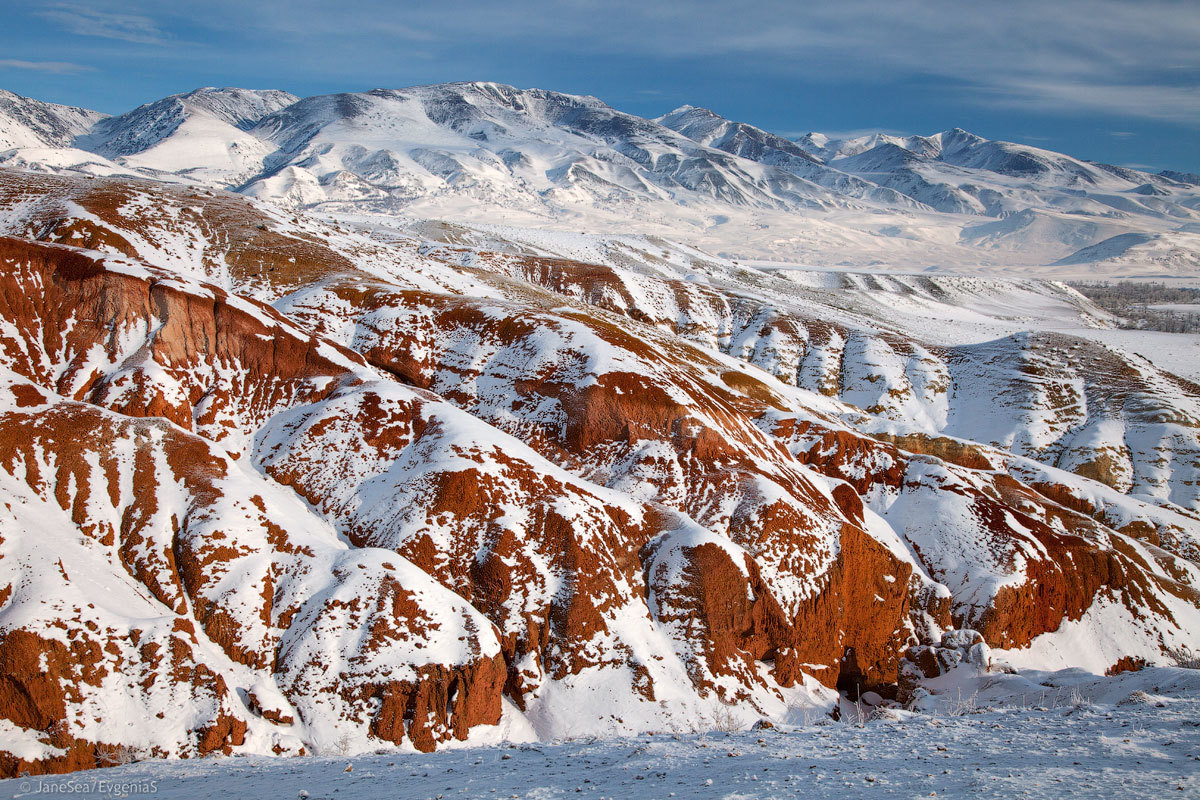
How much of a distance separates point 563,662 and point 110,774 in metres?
16.6

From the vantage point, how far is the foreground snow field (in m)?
10.8

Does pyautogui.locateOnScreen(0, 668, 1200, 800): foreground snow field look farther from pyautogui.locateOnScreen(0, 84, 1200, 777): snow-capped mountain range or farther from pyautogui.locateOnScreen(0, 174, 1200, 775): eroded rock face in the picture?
pyautogui.locateOnScreen(0, 84, 1200, 777): snow-capped mountain range

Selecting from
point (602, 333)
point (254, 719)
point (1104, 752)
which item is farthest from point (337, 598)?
point (602, 333)

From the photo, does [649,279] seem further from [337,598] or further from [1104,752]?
[1104,752]

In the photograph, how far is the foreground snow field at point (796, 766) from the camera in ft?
35.4

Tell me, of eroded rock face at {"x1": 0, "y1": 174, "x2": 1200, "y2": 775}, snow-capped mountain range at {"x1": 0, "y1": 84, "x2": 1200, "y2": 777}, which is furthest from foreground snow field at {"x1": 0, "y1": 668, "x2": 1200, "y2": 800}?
snow-capped mountain range at {"x1": 0, "y1": 84, "x2": 1200, "y2": 777}

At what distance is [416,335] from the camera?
154 feet

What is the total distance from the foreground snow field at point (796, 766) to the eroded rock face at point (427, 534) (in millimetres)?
6862

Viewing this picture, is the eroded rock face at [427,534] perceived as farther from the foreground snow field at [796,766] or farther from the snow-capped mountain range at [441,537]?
the foreground snow field at [796,766]

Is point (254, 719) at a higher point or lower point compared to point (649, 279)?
lower

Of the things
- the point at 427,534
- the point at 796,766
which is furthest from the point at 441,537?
the point at 796,766

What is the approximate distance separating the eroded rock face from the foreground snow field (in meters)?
6.86

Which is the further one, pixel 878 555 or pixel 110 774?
pixel 878 555

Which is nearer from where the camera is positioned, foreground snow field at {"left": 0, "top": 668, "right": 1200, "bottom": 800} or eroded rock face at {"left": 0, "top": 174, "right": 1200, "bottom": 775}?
foreground snow field at {"left": 0, "top": 668, "right": 1200, "bottom": 800}
